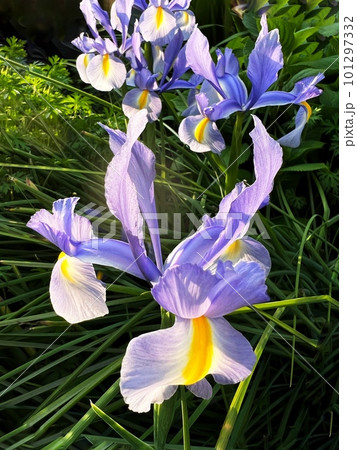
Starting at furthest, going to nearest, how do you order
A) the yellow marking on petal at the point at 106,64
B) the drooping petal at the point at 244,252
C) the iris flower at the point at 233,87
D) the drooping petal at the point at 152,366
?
1. the yellow marking on petal at the point at 106,64
2. the iris flower at the point at 233,87
3. the drooping petal at the point at 244,252
4. the drooping petal at the point at 152,366

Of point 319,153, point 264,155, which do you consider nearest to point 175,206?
point 319,153

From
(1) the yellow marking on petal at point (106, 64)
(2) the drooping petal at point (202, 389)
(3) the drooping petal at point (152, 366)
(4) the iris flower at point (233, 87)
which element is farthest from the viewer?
(1) the yellow marking on petal at point (106, 64)

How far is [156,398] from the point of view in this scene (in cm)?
59

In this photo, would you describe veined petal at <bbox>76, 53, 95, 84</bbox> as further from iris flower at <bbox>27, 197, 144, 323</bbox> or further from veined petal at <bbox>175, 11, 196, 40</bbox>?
iris flower at <bbox>27, 197, 144, 323</bbox>

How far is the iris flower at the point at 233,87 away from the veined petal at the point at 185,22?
26cm

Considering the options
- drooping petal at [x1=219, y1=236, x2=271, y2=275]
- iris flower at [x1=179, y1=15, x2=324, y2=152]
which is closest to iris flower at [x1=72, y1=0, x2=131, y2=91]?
iris flower at [x1=179, y1=15, x2=324, y2=152]

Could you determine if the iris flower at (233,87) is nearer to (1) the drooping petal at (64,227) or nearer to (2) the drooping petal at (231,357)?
(1) the drooping petal at (64,227)

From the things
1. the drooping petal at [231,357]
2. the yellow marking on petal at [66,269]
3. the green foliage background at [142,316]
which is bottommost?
the green foliage background at [142,316]

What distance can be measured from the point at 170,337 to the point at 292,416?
755mm

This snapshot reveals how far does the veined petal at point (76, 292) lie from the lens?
27.7 inches

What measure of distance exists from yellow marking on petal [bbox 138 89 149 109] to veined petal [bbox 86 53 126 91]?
76 millimetres

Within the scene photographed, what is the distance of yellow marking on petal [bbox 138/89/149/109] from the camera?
1514mm

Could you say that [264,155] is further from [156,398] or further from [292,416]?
[292,416]
